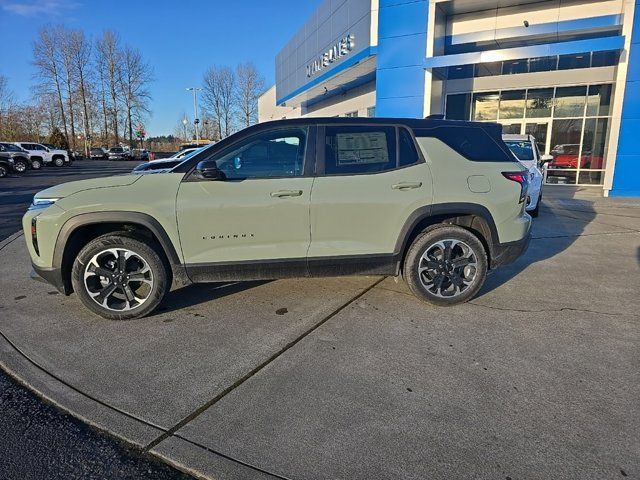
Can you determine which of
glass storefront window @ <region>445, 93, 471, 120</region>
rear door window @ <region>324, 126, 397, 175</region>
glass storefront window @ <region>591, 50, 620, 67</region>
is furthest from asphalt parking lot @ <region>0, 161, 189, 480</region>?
glass storefront window @ <region>591, 50, 620, 67</region>

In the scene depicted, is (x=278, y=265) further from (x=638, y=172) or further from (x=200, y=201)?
(x=638, y=172)

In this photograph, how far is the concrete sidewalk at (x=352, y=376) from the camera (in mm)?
2211

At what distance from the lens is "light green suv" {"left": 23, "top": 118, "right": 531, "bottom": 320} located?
368 centimetres

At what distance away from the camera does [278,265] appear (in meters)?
3.88

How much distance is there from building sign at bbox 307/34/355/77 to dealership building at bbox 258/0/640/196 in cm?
20

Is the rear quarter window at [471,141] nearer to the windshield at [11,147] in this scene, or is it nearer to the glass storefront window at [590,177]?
the glass storefront window at [590,177]

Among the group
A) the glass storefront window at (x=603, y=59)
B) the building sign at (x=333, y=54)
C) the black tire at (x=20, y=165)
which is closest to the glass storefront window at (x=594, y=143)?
the glass storefront window at (x=603, y=59)

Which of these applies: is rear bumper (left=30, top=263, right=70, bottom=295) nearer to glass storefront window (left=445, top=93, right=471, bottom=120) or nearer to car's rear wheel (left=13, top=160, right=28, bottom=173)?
glass storefront window (left=445, top=93, right=471, bottom=120)

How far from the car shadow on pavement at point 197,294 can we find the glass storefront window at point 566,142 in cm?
1468

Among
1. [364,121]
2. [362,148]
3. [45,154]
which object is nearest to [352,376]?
[362,148]

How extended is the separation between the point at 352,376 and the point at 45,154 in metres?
37.1

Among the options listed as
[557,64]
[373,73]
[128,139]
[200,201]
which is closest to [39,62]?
[128,139]

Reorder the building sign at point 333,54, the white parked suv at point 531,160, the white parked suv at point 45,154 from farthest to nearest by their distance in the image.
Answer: the white parked suv at point 45,154
the building sign at point 333,54
the white parked suv at point 531,160

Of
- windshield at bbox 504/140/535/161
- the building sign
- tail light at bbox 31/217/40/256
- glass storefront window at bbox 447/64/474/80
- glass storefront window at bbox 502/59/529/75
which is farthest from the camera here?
the building sign
